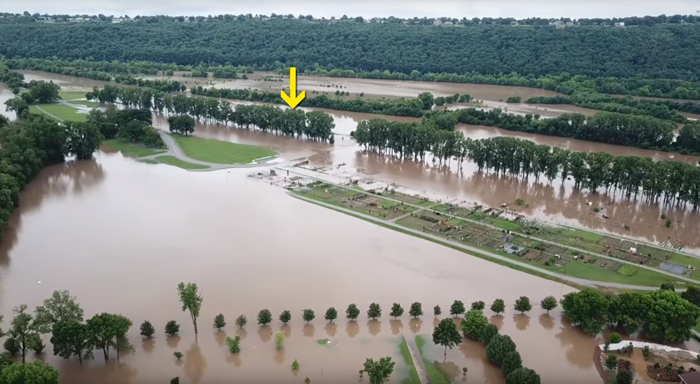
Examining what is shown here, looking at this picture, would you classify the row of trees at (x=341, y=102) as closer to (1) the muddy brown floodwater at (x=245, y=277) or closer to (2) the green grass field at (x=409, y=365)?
(1) the muddy brown floodwater at (x=245, y=277)

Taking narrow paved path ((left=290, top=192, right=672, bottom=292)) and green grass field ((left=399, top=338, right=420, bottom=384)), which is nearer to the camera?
green grass field ((left=399, top=338, right=420, bottom=384))

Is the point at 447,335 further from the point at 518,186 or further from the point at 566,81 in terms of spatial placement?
the point at 566,81

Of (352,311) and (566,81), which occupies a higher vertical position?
(566,81)

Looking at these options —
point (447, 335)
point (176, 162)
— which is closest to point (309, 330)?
point (447, 335)

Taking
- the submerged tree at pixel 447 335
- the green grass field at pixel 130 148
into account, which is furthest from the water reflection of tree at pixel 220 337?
the green grass field at pixel 130 148

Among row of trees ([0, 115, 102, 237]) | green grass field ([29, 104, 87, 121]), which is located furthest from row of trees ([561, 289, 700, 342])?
green grass field ([29, 104, 87, 121])

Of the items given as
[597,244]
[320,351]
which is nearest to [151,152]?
[320,351]

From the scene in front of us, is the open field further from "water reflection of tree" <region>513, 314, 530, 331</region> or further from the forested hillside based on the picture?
the forested hillside
